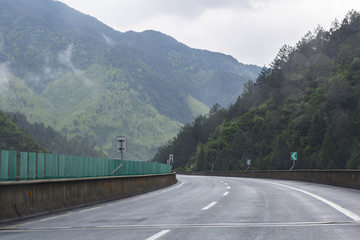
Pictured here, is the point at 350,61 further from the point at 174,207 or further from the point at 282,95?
the point at 174,207

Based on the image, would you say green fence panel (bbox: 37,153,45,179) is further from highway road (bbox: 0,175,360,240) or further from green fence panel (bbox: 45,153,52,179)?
highway road (bbox: 0,175,360,240)

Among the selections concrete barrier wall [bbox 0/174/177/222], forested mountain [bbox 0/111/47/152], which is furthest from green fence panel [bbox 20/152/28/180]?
forested mountain [bbox 0/111/47/152]

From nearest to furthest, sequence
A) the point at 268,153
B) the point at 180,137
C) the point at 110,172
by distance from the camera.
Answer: the point at 110,172
the point at 268,153
the point at 180,137

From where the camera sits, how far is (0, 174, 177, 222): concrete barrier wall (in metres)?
11.3

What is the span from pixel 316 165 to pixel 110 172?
9584 cm

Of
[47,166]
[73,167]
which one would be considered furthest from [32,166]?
[73,167]

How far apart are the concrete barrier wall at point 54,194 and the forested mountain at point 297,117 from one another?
88481 mm

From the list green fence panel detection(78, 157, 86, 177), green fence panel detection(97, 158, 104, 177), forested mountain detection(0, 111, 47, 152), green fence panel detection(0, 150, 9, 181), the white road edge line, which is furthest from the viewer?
forested mountain detection(0, 111, 47, 152)

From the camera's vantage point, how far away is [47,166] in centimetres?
1466

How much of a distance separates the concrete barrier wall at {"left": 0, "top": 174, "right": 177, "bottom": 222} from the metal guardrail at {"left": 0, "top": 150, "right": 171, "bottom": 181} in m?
0.64

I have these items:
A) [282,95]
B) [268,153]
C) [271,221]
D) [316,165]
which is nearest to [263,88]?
[282,95]

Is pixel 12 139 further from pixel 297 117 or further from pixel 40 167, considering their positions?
pixel 40 167

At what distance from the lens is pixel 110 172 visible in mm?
21219

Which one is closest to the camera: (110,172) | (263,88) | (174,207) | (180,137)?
(174,207)
